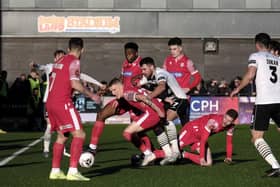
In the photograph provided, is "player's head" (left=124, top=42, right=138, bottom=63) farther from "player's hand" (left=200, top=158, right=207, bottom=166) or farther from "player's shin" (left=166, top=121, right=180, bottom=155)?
"player's hand" (left=200, top=158, right=207, bottom=166)

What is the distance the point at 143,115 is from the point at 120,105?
0.81 meters

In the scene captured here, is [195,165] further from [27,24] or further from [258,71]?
[27,24]

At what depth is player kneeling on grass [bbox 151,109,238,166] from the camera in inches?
603

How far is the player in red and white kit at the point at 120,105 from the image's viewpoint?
50.8 ft

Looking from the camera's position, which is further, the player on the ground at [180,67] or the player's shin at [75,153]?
the player on the ground at [180,67]

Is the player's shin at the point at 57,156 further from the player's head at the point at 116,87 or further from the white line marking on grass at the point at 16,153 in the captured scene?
the white line marking on grass at the point at 16,153

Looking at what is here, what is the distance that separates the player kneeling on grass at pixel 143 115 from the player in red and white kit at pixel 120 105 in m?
0.29

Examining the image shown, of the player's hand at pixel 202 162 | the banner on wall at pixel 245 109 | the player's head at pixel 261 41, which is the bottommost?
the banner on wall at pixel 245 109

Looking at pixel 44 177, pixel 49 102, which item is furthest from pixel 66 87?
pixel 44 177

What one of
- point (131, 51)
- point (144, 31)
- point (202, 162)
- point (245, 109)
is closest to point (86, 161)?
point (202, 162)

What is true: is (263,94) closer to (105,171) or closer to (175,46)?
(105,171)

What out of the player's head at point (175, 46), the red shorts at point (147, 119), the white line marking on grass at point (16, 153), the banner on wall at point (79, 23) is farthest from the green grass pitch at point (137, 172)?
the banner on wall at point (79, 23)

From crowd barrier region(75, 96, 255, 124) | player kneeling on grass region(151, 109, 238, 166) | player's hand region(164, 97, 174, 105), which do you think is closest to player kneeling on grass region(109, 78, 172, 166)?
player kneeling on grass region(151, 109, 238, 166)

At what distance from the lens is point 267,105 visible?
44.7 ft
